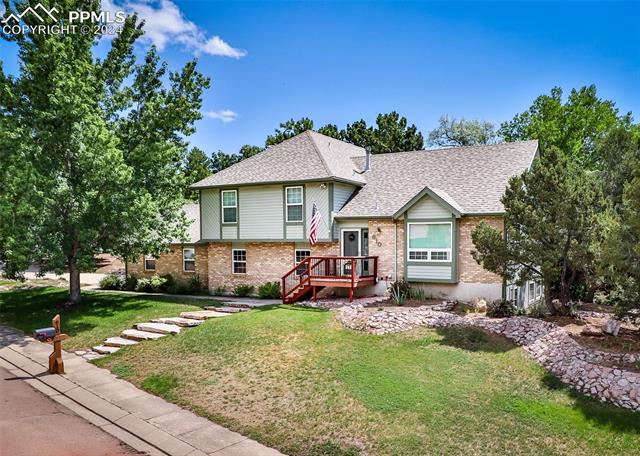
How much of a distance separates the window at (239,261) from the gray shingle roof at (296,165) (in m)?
3.40

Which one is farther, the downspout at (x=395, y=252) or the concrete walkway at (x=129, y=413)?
the downspout at (x=395, y=252)

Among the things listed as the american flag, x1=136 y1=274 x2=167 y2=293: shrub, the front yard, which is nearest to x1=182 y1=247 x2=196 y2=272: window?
x1=136 y1=274 x2=167 y2=293: shrub

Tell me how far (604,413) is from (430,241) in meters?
9.43

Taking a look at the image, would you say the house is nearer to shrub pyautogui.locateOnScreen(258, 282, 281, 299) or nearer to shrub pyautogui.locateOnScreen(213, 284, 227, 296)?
shrub pyautogui.locateOnScreen(213, 284, 227, 296)

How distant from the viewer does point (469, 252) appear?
54.4ft

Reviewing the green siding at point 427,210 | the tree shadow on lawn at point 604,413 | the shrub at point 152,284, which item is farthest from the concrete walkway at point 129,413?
the green siding at point 427,210

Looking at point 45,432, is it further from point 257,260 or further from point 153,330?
point 257,260

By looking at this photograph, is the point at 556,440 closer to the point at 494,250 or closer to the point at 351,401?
the point at 351,401

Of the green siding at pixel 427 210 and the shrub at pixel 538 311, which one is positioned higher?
the green siding at pixel 427 210

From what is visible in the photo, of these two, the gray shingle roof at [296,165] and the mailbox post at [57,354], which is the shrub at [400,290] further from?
the mailbox post at [57,354]

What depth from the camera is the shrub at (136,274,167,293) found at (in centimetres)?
2402

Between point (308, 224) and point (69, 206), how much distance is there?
31.2 ft

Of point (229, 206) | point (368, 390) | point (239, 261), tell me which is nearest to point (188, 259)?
point (239, 261)

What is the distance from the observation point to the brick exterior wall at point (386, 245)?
1812 centimetres
